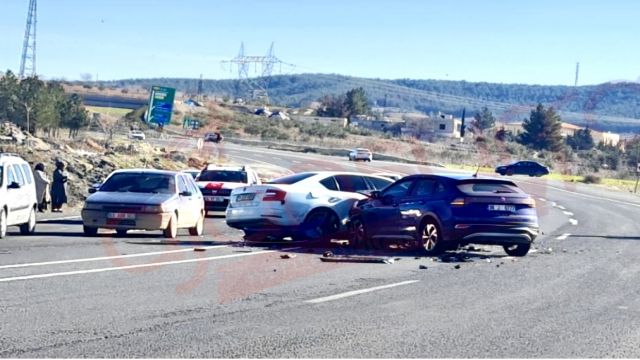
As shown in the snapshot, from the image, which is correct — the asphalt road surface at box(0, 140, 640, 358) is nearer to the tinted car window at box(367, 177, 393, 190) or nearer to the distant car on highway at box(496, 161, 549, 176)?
the tinted car window at box(367, 177, 393, 190)

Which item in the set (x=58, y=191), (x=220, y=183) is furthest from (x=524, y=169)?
(x=58, y=191)

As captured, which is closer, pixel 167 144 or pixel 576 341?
pixel 576 341

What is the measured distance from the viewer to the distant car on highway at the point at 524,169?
67.3m

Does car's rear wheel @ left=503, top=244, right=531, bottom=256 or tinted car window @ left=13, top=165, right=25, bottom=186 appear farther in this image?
tinted car window @ left=13, top=165, right=25, bottom=186

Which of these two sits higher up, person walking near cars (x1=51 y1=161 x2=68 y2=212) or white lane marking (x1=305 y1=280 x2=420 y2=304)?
white lane marking (x1=305 y1=280 x2=420 y2=304)

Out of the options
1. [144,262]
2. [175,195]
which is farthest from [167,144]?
[144,262]

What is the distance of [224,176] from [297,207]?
438 inches

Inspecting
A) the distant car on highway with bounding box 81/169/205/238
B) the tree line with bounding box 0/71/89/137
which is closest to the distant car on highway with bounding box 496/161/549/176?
the tree line with bounding box 0/71/89/137

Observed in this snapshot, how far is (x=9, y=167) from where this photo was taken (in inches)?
817

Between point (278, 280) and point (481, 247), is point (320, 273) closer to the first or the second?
point (278, 280)

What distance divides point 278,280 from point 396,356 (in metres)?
5.40

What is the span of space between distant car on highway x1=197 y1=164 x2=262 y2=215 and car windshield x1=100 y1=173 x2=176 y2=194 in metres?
6.36

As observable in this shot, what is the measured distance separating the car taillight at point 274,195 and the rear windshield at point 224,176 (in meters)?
10.3

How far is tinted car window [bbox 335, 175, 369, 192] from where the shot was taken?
68.5 ft
